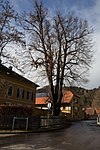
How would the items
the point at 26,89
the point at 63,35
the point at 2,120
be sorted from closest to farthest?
the point at 2,120
the point at 63,35
the point at 26,89

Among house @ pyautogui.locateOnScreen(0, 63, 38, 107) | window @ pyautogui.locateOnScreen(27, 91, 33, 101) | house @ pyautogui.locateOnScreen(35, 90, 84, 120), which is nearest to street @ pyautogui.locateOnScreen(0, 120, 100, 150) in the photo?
house @ pyautogui.locateOnScreen(0, 63, 38, 107)

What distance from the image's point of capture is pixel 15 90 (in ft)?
154

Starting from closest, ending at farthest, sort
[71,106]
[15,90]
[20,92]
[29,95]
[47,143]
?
1. [47,143]
2. [15,90]
3. [20,92]
4. [29,95]
5. [71,106]

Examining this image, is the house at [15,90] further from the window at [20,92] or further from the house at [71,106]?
the house at [71,106]

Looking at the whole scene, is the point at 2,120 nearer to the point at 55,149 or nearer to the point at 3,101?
the point at 55,149

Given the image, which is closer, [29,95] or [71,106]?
[29,95]

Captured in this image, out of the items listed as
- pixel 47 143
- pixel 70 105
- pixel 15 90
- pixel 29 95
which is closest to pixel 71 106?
pixel 70 105

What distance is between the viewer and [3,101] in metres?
43.3

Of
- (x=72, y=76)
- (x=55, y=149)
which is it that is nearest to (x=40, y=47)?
(x=72, y=76)

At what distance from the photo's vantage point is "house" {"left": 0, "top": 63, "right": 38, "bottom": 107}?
43688 mm

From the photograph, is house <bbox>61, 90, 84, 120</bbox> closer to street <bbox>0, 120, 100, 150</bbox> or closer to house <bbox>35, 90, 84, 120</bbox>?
house <bbox>35, 90, 84, 120</bbox>

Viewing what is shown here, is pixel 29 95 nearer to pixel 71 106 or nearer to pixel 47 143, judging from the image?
pixel 71 106

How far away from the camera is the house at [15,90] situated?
43688mm

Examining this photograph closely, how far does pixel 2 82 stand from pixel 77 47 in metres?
14.5
